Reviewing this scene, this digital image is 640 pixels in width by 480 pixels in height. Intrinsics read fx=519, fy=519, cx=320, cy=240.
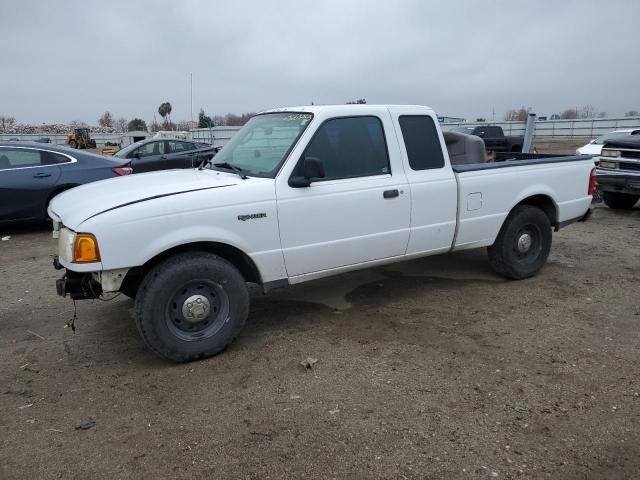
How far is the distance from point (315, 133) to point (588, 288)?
3498mm

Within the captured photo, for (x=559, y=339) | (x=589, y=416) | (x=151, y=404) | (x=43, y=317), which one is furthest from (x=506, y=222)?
(x=43, y=317)

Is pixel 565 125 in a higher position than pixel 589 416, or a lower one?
higher

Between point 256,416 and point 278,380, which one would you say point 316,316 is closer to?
point 278,380

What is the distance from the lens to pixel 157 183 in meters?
4.21

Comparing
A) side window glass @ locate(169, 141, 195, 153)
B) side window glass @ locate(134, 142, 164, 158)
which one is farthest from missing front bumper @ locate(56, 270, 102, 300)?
side window glass @ locate(169, 141, 195, 153)

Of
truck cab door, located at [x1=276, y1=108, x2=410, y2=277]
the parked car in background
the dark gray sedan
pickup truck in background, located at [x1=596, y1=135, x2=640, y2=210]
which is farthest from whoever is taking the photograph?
the parked car in background

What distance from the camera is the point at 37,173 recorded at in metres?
8.53

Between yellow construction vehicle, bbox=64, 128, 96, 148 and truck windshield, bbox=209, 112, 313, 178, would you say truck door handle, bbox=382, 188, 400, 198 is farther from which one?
yellow construction vehicle, bbox=64, 128, 96, 148

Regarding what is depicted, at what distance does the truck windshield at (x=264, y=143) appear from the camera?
4.38m

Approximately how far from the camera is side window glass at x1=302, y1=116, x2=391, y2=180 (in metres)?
4.43

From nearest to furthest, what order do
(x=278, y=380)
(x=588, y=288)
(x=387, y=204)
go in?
(x=278, y=380) < (x=387, y=204) < (x=588, y=288)

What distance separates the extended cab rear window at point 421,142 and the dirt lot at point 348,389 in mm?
1396

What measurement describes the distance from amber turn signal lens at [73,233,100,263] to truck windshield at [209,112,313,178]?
4.56 feet

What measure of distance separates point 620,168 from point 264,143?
7961 mm
